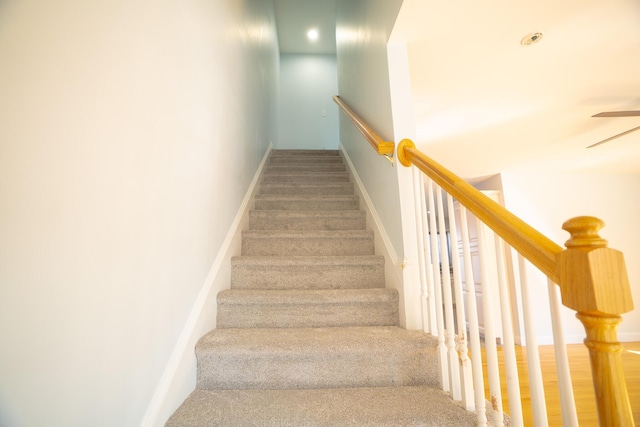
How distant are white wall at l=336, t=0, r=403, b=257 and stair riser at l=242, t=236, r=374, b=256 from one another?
0.27m

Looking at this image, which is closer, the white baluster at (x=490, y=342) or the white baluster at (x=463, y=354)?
the white baluster at (x=490, y=342)

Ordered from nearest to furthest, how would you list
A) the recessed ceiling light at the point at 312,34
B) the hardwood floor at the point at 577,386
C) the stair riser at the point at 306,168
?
the hardwood floor at the point at 577,386 → the stair riser at the point at 306,168 → the recessed ceiling light at the point at 312,34

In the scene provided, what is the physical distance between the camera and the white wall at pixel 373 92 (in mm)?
1662

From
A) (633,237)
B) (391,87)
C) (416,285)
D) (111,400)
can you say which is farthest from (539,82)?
(633,237)

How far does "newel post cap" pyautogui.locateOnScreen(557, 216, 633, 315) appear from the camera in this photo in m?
0.49

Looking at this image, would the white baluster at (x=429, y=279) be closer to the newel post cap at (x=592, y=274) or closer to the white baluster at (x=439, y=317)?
the white baluster at (x=439, y=317)

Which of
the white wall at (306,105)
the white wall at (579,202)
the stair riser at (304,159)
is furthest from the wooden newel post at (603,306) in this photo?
the white wall at (306,105)

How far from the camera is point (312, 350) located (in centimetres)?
122

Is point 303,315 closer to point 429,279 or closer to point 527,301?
point 429,279

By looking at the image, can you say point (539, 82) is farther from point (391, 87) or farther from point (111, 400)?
point (111, 400)

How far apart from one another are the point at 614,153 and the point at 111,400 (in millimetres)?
5386

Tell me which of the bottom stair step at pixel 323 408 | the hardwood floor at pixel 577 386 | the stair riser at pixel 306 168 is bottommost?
the hardwood floor at pixel 577 386

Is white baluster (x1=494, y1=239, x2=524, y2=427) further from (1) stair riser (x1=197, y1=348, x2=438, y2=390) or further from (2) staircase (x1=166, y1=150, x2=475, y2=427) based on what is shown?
(1) stair riser (x1=197, y1=348, x2=438, y2=390)

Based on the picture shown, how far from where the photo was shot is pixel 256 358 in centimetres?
121
